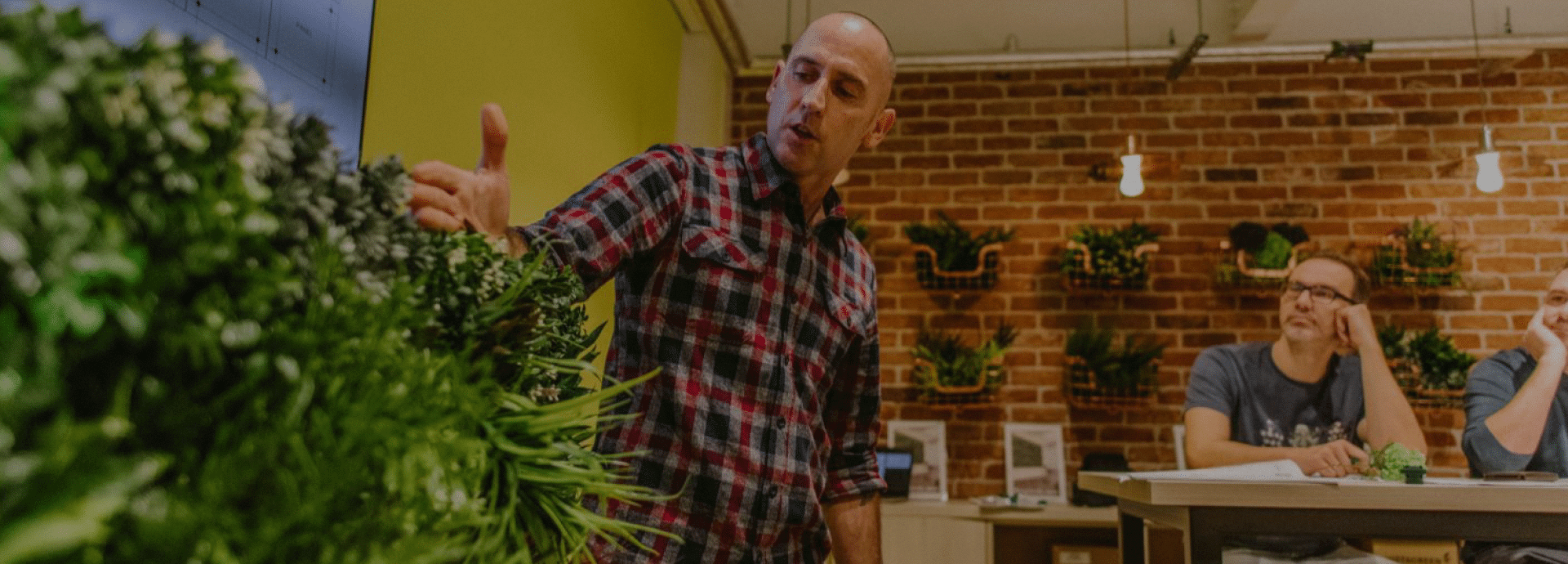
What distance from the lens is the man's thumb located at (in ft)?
2.21

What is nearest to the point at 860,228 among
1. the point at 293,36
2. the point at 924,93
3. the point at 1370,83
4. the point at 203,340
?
the point at 924,93

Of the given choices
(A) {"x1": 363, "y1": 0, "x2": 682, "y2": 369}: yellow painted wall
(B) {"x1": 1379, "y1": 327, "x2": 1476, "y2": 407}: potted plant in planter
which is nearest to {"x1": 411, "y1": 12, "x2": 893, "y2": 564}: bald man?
(A) {"x1": 363, "y1": 0, "x2": 682, "y2": 369}: yellow painted wall

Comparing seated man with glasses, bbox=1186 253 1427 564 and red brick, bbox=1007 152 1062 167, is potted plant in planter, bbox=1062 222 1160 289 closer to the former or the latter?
red brick, bbox=1007 152 1062 167

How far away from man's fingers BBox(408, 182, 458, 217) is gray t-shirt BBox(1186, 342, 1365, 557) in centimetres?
260

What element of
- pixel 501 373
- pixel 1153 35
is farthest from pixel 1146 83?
pixel 501 373

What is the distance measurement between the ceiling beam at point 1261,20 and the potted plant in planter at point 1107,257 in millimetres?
950

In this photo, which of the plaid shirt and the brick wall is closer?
the plaid shirt

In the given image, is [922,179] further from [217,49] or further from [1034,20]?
[217,49]

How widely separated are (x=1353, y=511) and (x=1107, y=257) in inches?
105

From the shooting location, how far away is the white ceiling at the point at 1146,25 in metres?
4.02

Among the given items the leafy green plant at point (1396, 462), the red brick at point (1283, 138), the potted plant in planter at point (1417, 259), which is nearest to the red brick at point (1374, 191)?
the potted plant in planter at point (1417, 259)

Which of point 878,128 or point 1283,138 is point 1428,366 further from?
point 878,128

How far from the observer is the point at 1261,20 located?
405 cm

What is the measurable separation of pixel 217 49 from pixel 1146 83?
4.57 metres
